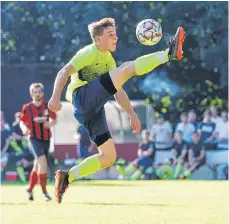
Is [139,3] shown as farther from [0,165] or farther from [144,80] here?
[0,165]

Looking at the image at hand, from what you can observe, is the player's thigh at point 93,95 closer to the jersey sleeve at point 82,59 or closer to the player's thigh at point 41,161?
the jersey sleeve at point 82,59

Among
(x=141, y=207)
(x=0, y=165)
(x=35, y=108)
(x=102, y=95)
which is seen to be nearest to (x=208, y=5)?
(x=0, y=165)

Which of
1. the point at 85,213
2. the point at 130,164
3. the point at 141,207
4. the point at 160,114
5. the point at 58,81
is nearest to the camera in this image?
the point at 58,81

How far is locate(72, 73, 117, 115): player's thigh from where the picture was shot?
26.9 feet

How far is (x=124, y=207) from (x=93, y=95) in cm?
247

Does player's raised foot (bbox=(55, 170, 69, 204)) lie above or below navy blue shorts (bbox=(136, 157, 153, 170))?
above

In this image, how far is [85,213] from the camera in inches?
374

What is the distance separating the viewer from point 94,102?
8.48 m

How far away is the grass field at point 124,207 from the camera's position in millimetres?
8594

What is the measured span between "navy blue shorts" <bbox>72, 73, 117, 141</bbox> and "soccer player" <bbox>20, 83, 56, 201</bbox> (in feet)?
12.7

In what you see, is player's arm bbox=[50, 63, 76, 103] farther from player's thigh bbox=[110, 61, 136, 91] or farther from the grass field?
the grass field

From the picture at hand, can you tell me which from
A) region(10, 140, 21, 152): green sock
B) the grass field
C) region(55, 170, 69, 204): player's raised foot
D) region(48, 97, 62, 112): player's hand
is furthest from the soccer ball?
region(10, 140, 21, 152): green sock

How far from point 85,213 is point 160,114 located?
16.8 m

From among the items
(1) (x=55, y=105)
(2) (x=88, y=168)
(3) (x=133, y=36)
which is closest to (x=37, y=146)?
(2) (x=88, y=168)
